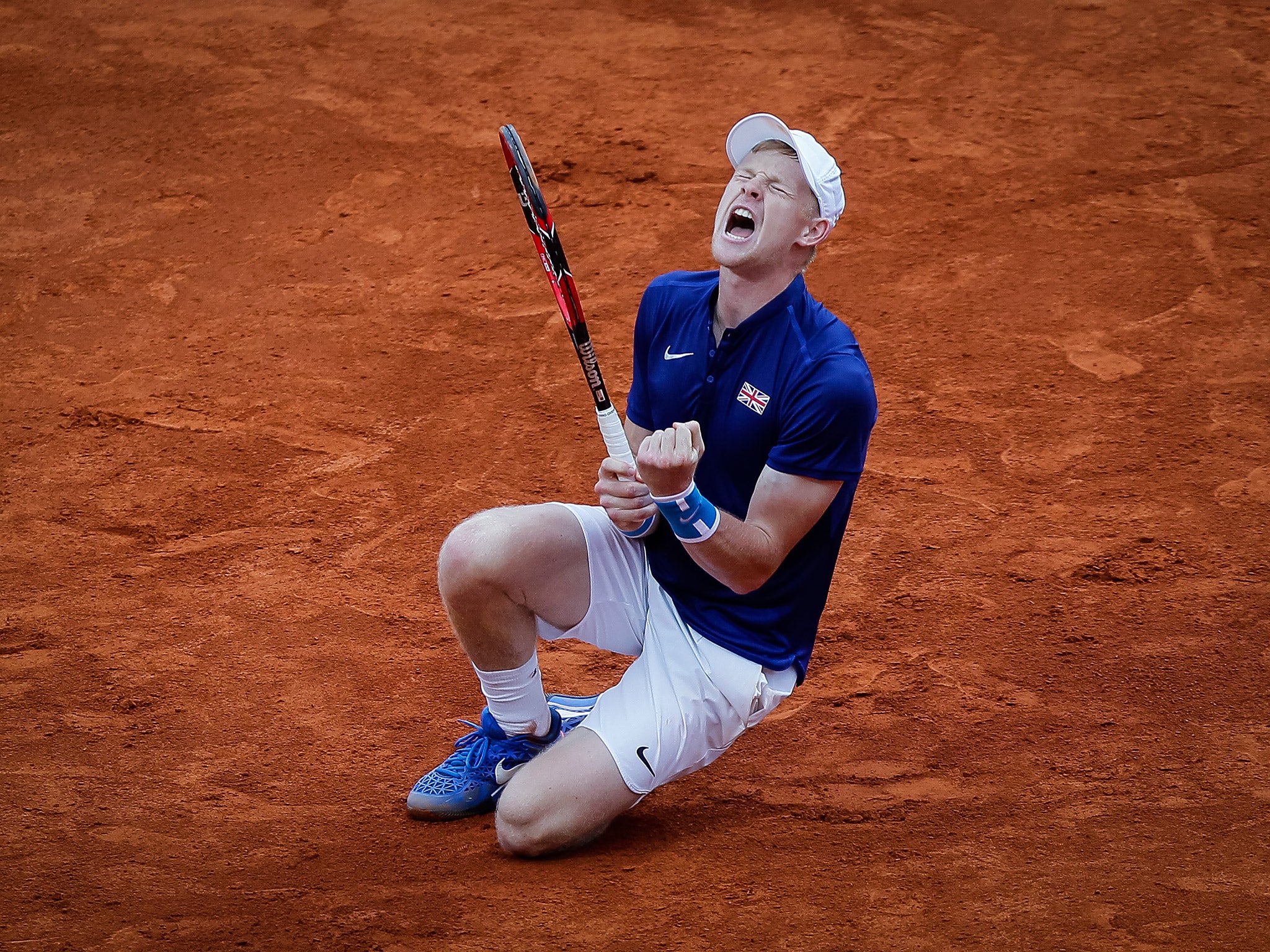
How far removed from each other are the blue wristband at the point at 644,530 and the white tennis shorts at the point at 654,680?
0.12m

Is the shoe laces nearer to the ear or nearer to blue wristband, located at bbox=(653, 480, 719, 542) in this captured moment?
blue wristband, located at bbox=(653, 480, 719, 542)

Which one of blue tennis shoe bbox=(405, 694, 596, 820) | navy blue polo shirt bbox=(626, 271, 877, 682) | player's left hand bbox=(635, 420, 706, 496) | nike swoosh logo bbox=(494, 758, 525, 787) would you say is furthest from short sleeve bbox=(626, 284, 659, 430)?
nike swoosh logo bbox=(494, 758, 525, 787)

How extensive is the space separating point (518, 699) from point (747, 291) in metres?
1.28

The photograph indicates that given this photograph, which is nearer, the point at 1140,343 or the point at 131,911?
the point at 131,911

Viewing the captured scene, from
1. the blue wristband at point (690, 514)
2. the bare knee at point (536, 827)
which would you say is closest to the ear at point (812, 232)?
the blue wristband at point (690, 514)

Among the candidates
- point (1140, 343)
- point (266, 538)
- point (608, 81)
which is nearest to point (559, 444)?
point (266, 538)

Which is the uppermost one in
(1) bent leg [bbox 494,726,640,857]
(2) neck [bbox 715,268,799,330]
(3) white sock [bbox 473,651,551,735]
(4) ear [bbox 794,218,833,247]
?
(4) ear [bbox 794,218,833,247]

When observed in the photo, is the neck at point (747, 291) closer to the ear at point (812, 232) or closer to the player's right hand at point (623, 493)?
the ear at point (812, 232)

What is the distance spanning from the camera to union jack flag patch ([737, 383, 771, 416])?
10.9 ft

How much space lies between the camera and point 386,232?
7031 millimetres

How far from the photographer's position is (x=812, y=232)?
3344 millimetres

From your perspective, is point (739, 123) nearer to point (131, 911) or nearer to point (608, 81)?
point (131, 911)

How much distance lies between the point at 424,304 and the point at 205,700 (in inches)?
110

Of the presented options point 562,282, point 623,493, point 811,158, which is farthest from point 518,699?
point 811,158
